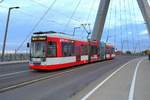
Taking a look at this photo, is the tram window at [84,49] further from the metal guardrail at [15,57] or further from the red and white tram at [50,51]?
the metal guardrail at [15,57]

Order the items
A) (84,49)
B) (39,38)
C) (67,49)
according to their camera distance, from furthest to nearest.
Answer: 1. (84,49)
2. (67,49)
3. (39,38)

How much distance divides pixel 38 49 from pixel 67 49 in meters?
4.31

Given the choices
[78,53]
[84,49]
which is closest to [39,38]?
[78,53]

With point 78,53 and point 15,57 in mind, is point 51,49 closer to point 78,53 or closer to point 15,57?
point 78,53

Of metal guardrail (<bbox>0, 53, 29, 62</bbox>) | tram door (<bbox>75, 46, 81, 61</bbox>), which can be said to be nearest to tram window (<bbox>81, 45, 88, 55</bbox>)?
tram door (<bbox>75, 46, 81, 61</bbox>)

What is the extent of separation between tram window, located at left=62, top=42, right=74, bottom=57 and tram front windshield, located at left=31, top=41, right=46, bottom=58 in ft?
9.08

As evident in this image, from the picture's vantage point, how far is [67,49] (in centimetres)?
2908

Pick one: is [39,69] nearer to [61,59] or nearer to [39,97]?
[61,59]

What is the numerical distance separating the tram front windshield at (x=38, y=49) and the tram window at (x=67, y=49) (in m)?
2.77

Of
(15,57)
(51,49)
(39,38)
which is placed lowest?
(15,57)

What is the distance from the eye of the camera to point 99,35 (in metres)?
60.7

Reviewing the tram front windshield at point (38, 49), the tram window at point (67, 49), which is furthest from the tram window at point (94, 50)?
the tram front windshield at point (38, 49)

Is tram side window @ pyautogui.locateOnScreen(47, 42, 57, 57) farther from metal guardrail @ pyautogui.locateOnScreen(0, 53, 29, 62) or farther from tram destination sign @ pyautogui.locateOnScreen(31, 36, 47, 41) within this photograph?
metal guardrail @ pyautogui.locateOnScreen(0, 53, 29, 62)

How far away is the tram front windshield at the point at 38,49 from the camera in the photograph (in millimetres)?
25078
